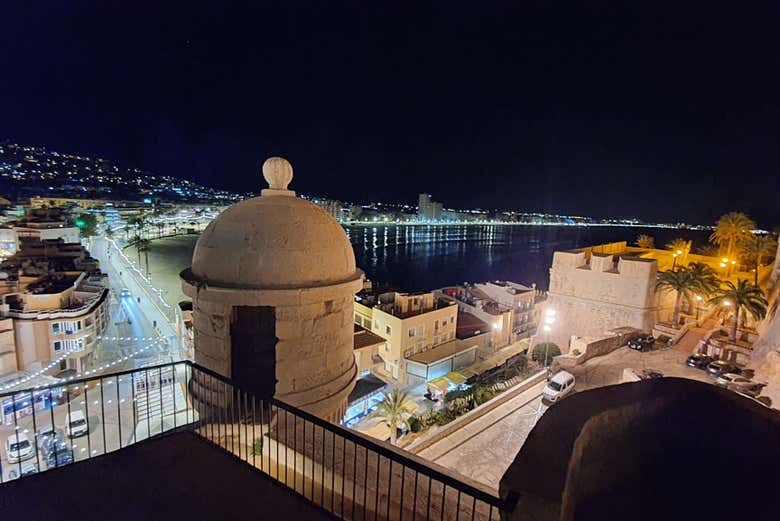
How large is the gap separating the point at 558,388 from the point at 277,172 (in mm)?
12912

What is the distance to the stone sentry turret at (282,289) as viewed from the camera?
182 inches

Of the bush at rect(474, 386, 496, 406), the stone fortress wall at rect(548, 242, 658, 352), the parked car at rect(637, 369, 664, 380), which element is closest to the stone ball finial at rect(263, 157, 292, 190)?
the bush at rect(474, 386, 496, 406)

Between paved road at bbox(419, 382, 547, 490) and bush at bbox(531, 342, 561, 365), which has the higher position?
paved road at bbox(419, 382, 547, 490)

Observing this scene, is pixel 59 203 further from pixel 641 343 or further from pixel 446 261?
pixel 641 343

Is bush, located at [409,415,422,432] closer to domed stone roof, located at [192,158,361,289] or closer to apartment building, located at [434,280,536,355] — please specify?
domed stone roof, located at [192,158,361,289]

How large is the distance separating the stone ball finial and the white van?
12456mm

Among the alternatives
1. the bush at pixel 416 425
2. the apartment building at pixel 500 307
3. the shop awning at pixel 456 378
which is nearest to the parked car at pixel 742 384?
the bush at pixel 416 425

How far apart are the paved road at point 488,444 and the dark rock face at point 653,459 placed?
7630 millimetres

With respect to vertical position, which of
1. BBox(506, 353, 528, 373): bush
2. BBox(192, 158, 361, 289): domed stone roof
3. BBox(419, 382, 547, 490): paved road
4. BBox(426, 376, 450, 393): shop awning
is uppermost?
BBox(192, 158, 361, 289): domed stone roof

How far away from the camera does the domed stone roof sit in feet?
15.2

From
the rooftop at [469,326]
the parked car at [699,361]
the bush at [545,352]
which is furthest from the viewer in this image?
the rooftop at [469,326]

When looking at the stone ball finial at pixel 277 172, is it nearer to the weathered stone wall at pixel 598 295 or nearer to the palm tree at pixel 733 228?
the weathered stone wall at pixel 598 295

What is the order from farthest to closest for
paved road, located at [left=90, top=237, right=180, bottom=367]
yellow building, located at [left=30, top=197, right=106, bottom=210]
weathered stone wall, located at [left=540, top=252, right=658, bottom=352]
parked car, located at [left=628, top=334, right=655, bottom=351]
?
yellow building, located at [left=30, top=197, right=106, bottom=210] < paved road, located at [left=90, top=237, right=180, bottom=367] < weathered stone wall, located at [left=540, top=252, right=658, bottom=352] < parked car, located at [left=628, top=334, right=655, bottom=351]

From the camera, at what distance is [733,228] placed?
3444 centimetres
